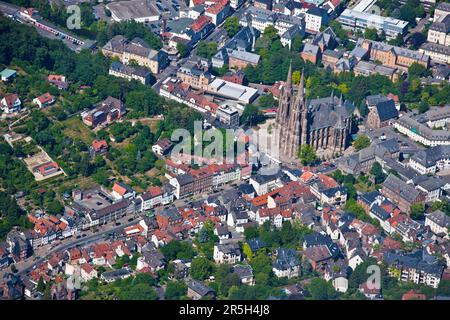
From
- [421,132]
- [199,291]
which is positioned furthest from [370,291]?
[421,132]

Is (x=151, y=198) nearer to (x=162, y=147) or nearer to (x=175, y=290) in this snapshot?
(x=162, y=147)

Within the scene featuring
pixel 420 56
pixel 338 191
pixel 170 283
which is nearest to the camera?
pixel 170 283

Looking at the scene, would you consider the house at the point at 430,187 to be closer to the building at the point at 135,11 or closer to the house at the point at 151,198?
the house at the point at 151,198

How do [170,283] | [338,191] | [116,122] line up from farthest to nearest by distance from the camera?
[116,122] → [338,191] → [170,283]

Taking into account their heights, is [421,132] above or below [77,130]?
above

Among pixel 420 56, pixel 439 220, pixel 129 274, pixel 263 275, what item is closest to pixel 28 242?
pixel 129 274

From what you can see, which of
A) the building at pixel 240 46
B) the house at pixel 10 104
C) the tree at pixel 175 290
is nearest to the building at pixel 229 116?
the building at pixel 240 46

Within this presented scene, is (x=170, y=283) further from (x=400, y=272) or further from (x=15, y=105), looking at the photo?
(x=15, y=105)
